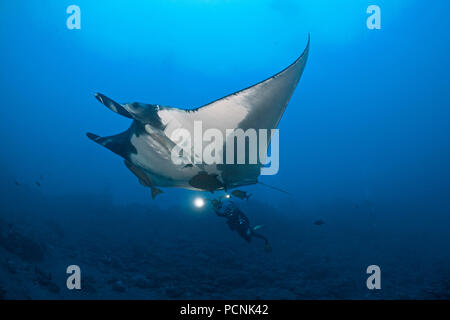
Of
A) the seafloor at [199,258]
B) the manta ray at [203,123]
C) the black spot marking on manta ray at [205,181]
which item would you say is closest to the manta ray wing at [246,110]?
the manta ray at [203,123]

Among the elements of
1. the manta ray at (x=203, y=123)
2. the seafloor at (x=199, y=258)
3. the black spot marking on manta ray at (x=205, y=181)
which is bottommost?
the seafloor at (x=199, y=258)

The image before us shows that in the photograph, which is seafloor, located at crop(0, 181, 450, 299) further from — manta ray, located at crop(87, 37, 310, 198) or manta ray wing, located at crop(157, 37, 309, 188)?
manta ray wing, located at crop(157, 37, 309, 188)

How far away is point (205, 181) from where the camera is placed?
161 inches

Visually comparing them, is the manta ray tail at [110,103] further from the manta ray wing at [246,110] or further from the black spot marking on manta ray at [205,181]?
the black spot marking on manta ray at [205,181]

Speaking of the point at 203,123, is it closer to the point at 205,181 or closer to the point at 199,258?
the point at 205,181

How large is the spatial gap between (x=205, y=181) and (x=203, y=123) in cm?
125

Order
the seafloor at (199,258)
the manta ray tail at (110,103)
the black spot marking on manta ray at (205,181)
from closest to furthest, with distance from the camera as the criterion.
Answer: the manta ray tail at (110,103) → the black spot marking on manta ray at (205,181) → the seafloor at (199,258)

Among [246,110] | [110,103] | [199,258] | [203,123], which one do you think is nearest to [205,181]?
[203,123]

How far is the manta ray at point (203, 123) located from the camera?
288cm

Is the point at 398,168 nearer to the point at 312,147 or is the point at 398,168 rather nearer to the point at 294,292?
the point at 312,147

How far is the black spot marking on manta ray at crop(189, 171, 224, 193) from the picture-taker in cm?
397

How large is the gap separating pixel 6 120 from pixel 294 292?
63811 millimetres

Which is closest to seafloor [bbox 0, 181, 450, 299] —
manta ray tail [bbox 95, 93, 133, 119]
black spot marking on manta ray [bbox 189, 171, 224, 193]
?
black spot marking on manta ray [bbox 189, 171, 224, 193]
